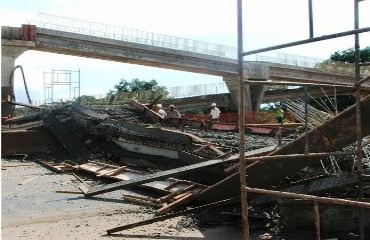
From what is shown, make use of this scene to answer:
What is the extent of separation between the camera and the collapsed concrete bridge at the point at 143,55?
29109 mm

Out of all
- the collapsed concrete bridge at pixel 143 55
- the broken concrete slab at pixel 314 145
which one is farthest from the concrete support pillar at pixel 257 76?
the broken concrete slab at pixel 314 145

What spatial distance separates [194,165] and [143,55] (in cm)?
2817

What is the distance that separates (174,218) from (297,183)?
6.66ft

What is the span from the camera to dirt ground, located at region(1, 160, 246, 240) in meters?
6.28

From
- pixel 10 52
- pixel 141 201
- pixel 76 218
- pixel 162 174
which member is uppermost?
pixel 10 52

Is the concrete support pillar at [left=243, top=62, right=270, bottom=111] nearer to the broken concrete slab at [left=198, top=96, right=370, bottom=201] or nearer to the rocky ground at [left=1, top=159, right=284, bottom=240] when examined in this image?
the rocky ground at [left=1, top=159, right=284, bottom=240]

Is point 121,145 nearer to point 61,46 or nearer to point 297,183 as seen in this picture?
point 297,183

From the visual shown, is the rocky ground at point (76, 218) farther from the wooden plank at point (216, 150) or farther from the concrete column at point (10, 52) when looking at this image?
the concrete column at point (10, 52)

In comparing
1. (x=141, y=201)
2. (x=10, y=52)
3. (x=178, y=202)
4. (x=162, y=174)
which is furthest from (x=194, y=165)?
(x=10, y=52)

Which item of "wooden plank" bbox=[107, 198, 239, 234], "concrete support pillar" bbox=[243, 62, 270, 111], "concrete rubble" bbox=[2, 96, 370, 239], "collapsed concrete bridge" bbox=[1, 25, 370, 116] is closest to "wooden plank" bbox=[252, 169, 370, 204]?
"concrete rubble" bbox=[2, 96, 370, 239]

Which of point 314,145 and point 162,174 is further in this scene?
point 162,174

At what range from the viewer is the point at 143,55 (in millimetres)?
35469

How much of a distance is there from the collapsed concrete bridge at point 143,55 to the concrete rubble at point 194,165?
10.7 metres

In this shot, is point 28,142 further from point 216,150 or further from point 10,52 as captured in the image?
point 10,52
